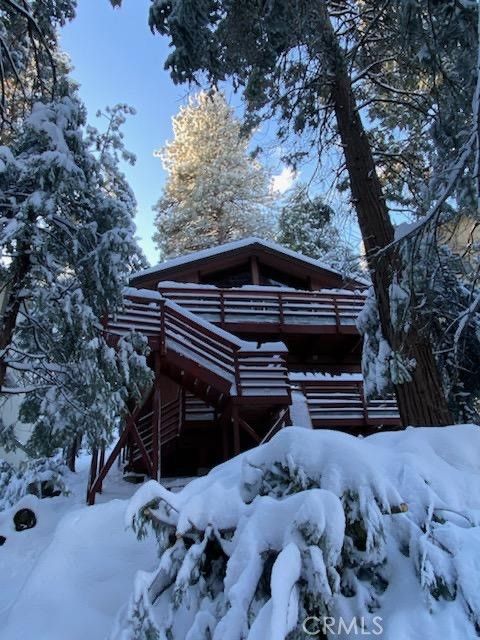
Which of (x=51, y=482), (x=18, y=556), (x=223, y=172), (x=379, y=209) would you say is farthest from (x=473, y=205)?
(x=223, y=172)

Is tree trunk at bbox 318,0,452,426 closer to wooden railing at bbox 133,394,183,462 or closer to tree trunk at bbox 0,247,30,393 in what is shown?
tree trunk at bbox 0,247,30,393

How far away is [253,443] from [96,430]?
19.3 ft

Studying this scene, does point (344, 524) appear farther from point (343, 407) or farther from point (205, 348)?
point (343, 407)

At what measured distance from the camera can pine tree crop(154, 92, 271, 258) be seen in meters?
24.0

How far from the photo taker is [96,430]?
21.8 ft

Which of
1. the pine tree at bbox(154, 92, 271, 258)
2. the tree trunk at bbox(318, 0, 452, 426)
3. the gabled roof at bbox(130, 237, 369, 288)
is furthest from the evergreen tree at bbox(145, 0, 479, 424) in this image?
the pine tree at bbox(154, 92, 271, 258)

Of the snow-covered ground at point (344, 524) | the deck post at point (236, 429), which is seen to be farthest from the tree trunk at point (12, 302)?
the deck post at point (236, 429)

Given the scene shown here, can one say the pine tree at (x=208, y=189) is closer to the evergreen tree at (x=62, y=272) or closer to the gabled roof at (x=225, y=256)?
the gabled roof at (x=225, y=256)

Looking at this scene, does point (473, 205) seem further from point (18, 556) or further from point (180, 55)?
point (18, 556)

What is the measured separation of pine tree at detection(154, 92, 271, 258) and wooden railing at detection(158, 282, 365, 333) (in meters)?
9.53

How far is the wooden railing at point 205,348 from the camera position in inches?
384

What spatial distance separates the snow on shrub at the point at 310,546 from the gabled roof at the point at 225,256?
1179cm

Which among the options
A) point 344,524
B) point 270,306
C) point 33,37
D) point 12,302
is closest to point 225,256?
point 270,306

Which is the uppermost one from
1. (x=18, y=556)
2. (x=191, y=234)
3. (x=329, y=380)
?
(x=191, y=234)
